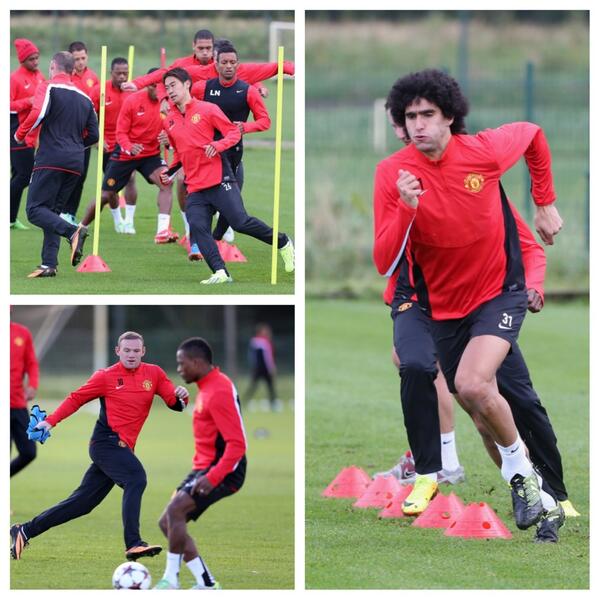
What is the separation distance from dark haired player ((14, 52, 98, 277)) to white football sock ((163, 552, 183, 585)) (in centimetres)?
354

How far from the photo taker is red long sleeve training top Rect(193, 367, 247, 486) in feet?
25.7

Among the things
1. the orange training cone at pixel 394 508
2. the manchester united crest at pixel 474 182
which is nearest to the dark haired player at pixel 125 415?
the orange training cone at pixel 394 508

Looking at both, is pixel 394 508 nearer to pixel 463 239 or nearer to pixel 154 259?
pixel 463 239

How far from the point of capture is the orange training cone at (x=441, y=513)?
9438 millimetres

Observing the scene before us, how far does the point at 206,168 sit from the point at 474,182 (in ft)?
9.81

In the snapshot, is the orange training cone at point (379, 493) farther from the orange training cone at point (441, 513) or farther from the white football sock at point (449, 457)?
the orange training cone at point (441, 513)

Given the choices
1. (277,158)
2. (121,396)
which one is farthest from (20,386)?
(121,396)

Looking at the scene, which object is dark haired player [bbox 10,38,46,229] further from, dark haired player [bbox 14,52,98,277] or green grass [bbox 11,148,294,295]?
dark haired player [bbox 14,52,98,277]

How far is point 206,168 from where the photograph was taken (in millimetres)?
10750

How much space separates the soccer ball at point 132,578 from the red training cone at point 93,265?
3.48 metres
